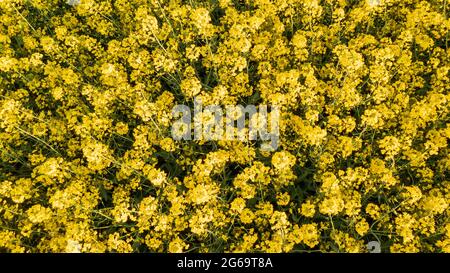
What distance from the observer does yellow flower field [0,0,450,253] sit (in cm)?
546

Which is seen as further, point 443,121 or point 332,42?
point 332,42

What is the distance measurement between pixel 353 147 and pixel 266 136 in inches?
55.4

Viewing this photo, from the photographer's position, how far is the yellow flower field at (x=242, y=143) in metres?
5.46

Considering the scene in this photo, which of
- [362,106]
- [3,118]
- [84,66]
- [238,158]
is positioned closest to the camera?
[238,158]

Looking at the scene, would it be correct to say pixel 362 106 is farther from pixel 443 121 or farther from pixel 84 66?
pixel 84 66

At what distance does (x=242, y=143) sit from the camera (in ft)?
20.2

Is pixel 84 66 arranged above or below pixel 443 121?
above

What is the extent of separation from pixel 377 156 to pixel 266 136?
6.28 feet

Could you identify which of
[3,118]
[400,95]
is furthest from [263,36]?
[3,118]

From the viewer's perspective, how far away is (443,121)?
6500 mm
